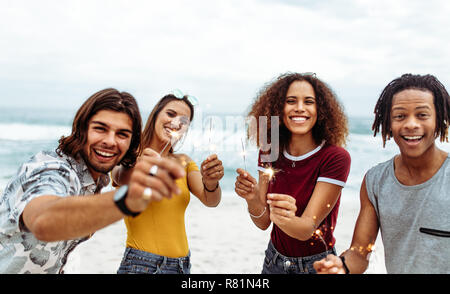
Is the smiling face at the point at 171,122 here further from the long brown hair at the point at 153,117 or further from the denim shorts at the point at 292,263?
the denim shorts at the point at 292,263

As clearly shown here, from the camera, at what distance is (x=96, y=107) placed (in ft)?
8.32

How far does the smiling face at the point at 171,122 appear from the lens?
326 centimetres

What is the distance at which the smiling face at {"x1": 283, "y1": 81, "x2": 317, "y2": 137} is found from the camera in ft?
9.82

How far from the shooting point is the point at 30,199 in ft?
6.47

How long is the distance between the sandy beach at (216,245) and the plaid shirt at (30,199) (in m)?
3.15

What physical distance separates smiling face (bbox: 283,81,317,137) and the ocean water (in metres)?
0.47

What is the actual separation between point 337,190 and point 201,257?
526 cm

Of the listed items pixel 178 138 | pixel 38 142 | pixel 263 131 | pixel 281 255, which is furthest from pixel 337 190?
pixel 38 142

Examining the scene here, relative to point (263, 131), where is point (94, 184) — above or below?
below

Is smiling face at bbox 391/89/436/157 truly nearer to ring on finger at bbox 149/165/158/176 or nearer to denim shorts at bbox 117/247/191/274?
ring on finger at bbox 149/165/158/176

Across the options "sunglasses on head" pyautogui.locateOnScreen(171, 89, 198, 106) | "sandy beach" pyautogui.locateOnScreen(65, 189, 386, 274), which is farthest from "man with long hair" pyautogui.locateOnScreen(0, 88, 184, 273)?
"sandy beach" pyautogui.locateOnScreen(65, 189, 386, 274)
